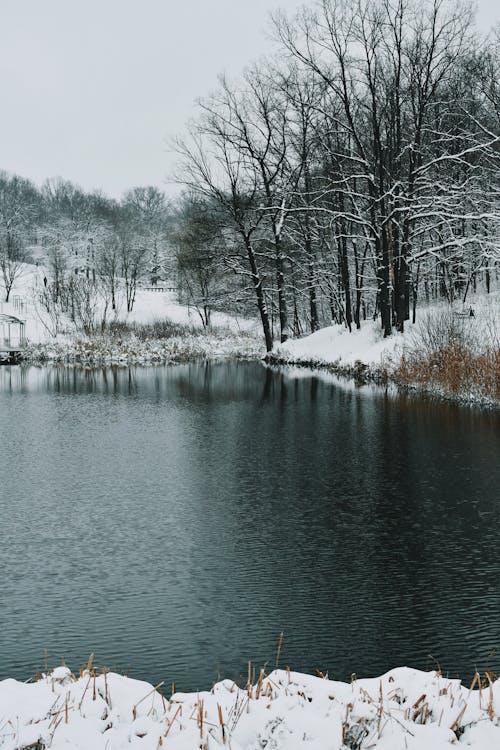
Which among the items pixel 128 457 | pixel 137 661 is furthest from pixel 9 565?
pixel 128 457

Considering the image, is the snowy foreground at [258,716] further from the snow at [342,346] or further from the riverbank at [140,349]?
the riverbank at [140,349]

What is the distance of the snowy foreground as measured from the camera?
363 cm

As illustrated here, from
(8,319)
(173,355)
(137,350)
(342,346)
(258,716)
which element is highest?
(8,319)

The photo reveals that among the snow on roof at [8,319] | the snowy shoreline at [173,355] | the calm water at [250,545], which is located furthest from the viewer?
the snow on roof at [8,319]

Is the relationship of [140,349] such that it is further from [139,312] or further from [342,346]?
[139,312]

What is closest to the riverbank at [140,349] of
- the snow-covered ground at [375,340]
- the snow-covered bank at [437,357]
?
the snow-covered ground at [375,340]

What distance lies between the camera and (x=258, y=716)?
380 centimetres

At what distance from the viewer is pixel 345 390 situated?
944 inches

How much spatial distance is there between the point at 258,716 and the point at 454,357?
17894 millimetres

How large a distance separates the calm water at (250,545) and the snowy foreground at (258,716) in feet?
4.69

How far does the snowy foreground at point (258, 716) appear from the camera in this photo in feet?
11.9

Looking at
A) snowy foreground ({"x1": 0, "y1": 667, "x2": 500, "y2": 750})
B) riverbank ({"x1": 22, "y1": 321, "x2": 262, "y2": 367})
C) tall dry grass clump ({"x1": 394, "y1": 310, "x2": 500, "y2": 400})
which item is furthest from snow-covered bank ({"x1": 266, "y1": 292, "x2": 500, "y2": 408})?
snowy foreground ({"x1": 0, "y1": 667, "x2": 500, "y2": 750})

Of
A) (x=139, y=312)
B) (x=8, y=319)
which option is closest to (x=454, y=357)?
(x=8, y=319)

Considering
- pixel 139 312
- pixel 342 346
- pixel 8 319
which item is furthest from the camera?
pixel 139 312
